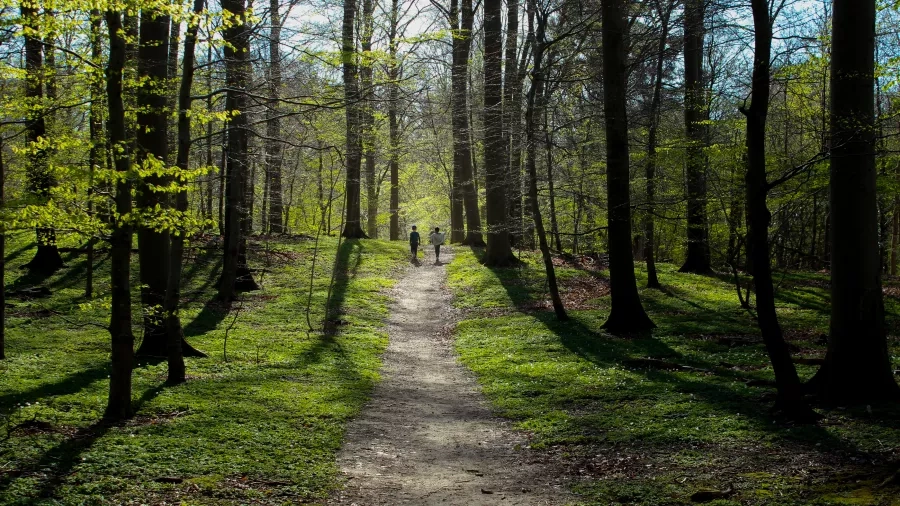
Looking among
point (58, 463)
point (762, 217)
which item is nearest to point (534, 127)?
point (762, 217)

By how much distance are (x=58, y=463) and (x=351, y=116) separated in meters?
14.3

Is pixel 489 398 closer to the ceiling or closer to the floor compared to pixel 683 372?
closer to the floor

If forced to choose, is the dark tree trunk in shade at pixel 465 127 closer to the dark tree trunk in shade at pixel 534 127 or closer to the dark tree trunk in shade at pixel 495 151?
the dark tree trunk in shade at pixel 495 151

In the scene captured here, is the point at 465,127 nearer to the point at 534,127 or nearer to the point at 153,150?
the point at 534,127

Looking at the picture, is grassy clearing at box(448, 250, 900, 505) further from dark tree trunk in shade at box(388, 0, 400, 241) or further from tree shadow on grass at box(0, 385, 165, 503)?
dark tree trunk in shade at box(388, 0, 400, 241)

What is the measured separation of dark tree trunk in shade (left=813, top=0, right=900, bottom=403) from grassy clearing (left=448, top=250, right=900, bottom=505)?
509 millimetres

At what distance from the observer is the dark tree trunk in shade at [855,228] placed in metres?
7.57

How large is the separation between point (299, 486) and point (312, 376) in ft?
15.6

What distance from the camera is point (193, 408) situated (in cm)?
843

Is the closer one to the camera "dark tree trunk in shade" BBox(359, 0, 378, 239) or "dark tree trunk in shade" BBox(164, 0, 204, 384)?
"dark tree trunk in shade" BBox(164, 0, 204, 384)

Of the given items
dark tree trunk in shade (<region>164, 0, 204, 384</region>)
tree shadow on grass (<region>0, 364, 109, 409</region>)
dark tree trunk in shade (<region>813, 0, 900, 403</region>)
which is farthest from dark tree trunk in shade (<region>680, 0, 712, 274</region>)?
tree shadow on grass (<region>0, 364, 109, 409</region>)

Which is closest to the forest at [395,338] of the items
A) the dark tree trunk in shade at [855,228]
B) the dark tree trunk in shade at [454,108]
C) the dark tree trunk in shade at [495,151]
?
the dark tree trunk in shade at [855,228]

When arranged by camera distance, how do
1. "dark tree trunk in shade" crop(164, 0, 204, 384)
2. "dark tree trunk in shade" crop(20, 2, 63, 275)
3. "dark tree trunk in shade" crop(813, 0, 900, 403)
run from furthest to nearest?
"dark tree trunk in shade" crop(20, 2, 63, 275)
"dark tree trunk in shade" crop(164, 0, 204, 384)
"dark tree trunk in shade" crop(813, 0, 900, 403)

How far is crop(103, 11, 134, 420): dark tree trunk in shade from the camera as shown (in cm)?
679
